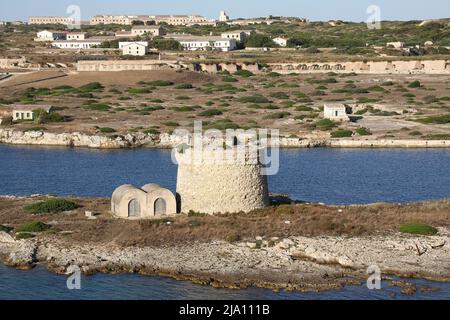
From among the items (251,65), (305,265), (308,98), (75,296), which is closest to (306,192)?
(305,265)

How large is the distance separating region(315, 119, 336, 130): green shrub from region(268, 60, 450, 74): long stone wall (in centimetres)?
4623

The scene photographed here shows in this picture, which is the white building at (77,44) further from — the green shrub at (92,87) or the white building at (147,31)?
the green shrub at (92,87)

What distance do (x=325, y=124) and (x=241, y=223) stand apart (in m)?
33.9

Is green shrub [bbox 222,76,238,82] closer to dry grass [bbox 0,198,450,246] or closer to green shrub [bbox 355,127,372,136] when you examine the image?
green shrub [bbox 355,127,372,136]

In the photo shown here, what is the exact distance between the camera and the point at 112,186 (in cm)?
4519

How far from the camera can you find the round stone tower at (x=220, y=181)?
33.9m

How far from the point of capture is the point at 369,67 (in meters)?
115

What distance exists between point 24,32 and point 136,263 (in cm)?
15921

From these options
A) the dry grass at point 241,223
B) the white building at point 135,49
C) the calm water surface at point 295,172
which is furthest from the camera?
the white building at point 135,49

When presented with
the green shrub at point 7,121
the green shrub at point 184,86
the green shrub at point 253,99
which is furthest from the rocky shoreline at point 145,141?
the green shrub at point 184,86

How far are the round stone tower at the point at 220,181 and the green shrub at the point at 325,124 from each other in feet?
101

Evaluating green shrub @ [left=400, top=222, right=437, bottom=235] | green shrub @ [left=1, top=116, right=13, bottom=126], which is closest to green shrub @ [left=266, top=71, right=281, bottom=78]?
green shrub @ [left=1, top=116, right=13, bottom=126]

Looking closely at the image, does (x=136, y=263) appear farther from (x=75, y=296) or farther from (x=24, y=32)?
(x=24, y=32)

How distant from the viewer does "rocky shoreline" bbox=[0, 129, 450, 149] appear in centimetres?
6019
